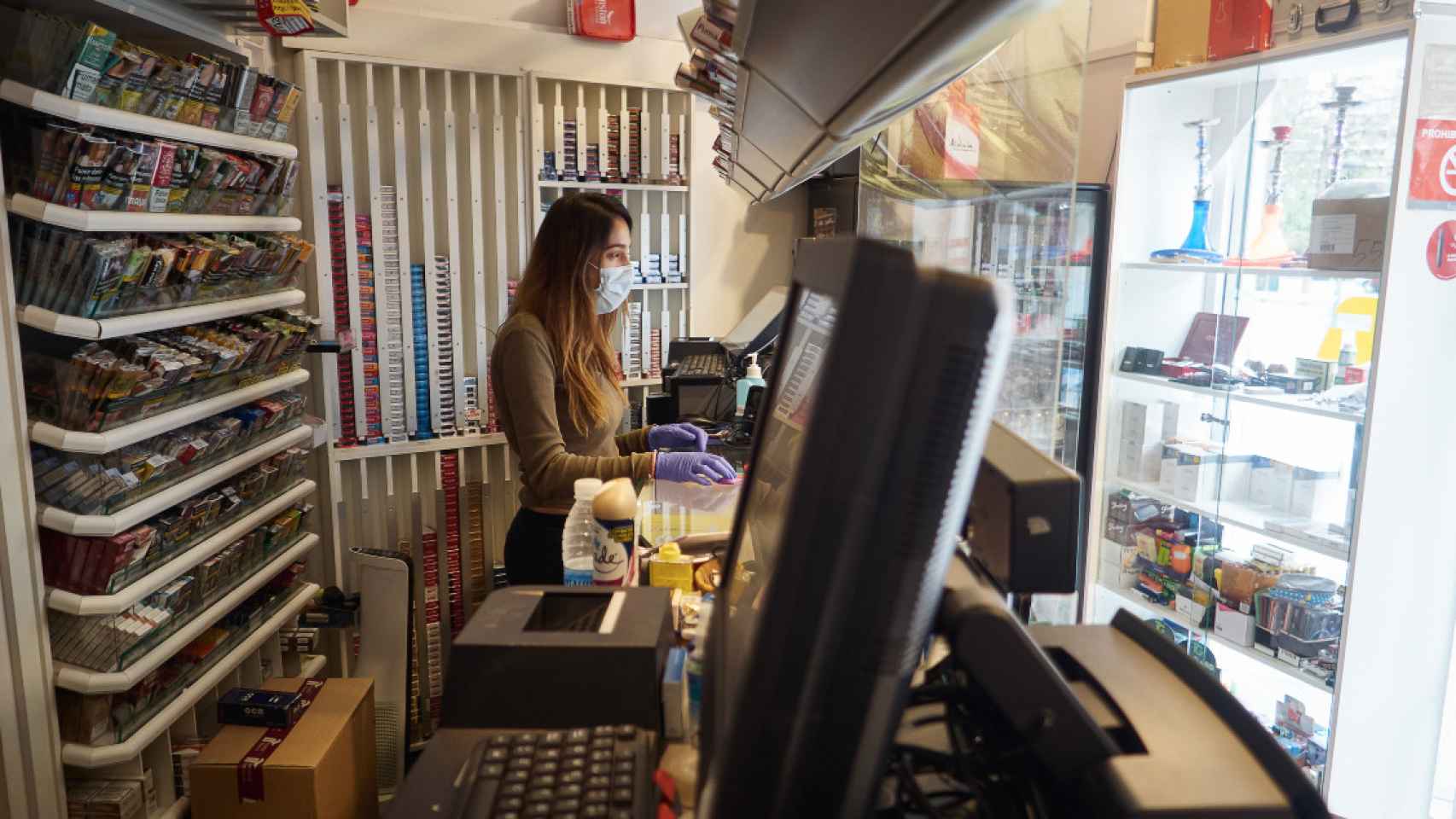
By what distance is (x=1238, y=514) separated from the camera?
3.29m

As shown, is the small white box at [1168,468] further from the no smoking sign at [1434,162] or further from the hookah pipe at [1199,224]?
the no smoking sign at [1434,162]

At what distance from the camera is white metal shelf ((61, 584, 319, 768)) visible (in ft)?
7.30

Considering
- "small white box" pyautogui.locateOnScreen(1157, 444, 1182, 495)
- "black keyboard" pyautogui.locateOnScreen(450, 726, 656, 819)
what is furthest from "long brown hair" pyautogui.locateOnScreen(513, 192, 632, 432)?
"small white box" pyautogui.locateOnScreen(1157, 444, 1182, 495)

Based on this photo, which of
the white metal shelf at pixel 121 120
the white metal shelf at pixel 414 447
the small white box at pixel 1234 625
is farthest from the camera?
the white metal shelf at pixel 414 447

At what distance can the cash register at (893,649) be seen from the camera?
472mm

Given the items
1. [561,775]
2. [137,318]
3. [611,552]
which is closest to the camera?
[561,775]

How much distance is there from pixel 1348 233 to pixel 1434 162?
283 millimetres

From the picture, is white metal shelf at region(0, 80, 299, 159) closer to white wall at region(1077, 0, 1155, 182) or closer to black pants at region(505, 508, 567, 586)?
black pants at region(505, 508, 567, 586)

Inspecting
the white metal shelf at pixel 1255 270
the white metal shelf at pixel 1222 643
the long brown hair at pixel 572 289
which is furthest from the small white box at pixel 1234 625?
the long brown hair at pixel 572 289

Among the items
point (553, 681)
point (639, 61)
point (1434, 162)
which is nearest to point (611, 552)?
point (553, 681)

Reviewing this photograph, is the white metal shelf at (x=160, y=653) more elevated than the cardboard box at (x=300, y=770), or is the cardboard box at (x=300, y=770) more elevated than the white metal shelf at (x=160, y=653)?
the white metal shelf at (x=160, y=653)

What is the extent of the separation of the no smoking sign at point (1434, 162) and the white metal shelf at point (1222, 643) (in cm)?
152

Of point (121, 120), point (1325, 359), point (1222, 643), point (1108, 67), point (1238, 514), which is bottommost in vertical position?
point (1222, 643)

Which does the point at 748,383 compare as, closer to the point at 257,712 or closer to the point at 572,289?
the point at 572,289
